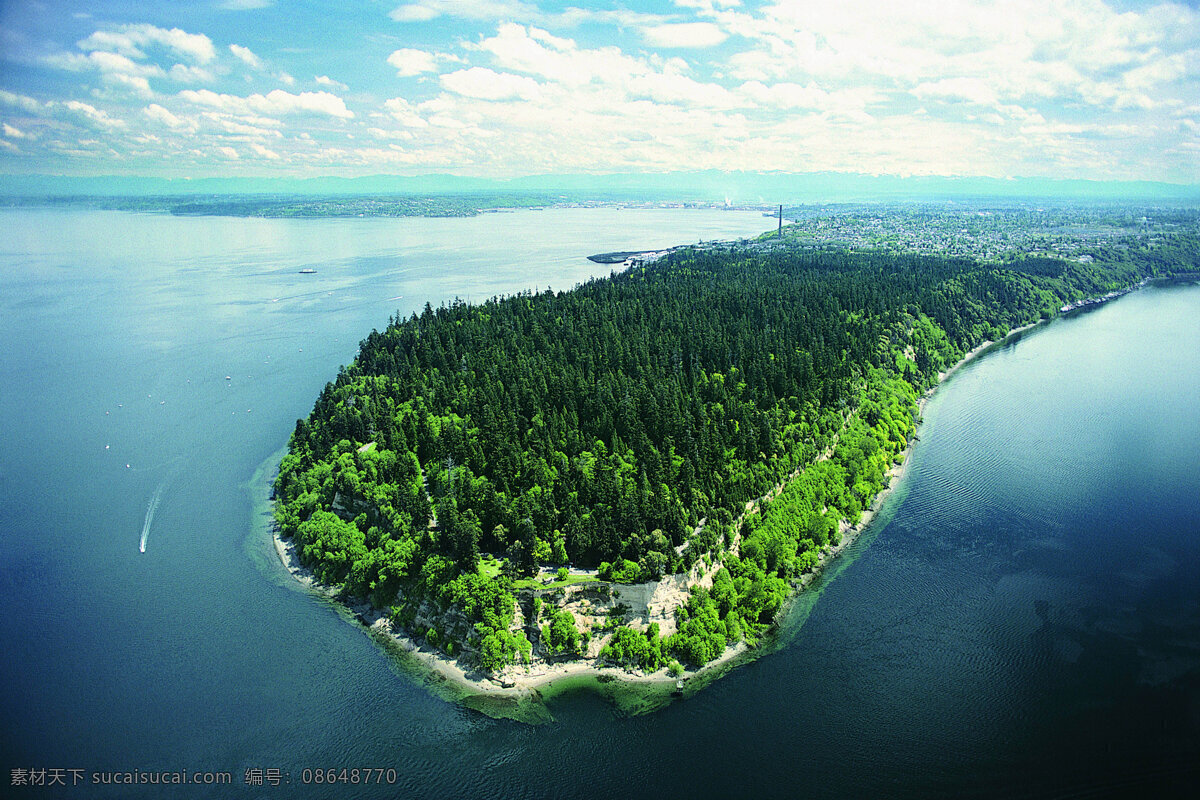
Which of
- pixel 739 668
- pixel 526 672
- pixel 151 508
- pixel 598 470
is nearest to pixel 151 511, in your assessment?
pixel 151 508

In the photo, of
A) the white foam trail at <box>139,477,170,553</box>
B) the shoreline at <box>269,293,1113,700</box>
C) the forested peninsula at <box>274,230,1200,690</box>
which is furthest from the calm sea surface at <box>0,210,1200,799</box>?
the forested peninsula at <box>274,230,1200,690</box>

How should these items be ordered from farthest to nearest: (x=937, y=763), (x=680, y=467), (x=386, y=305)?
Answer: (x=386, y=305)
(x=680, y=467)
(x=937, y=763)

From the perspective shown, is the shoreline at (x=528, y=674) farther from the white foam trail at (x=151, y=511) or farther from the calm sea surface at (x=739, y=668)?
the white foam trail at (x=151, y=511)

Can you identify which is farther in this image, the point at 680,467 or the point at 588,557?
the point at 680,467

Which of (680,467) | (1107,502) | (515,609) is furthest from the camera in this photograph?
(1107,502)

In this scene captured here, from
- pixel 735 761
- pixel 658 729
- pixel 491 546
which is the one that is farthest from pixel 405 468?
pixel 735 761

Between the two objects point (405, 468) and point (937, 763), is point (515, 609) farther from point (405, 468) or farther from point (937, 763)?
point (937, 763)
